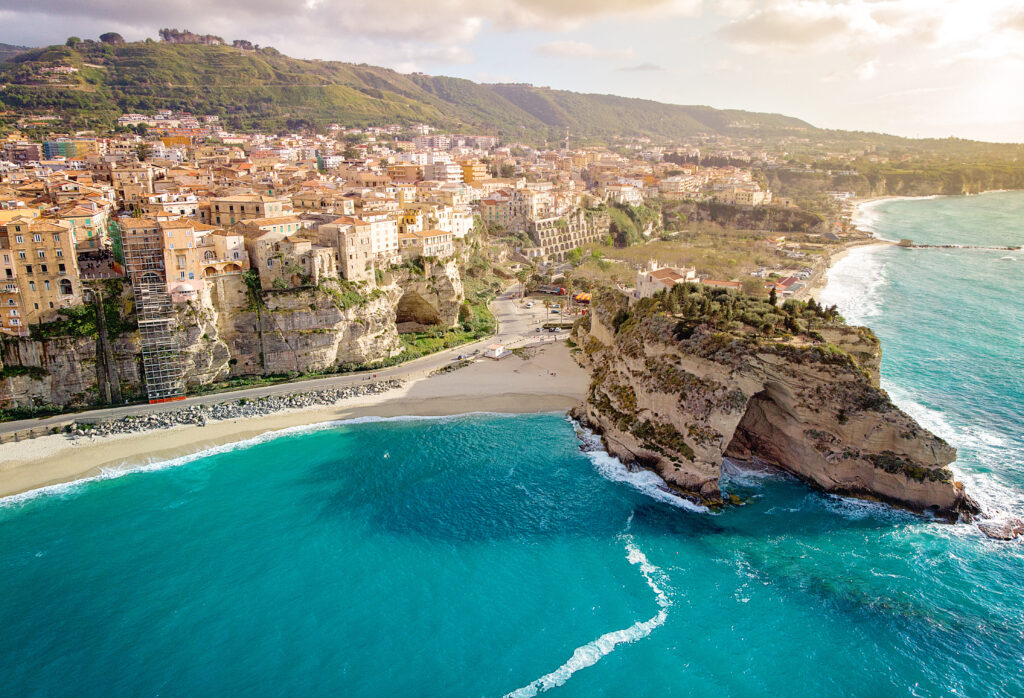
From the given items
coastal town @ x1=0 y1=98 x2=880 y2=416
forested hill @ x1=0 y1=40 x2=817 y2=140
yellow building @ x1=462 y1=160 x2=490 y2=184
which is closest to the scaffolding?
coastal town @ x1=0 y1=98 x2=880 y2=416

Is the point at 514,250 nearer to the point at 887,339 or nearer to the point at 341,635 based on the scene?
the point at 887,339

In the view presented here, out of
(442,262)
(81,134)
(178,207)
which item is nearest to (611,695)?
(442,262)

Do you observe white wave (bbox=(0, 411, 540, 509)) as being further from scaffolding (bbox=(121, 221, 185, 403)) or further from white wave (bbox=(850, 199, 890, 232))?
white wave (bbox=(850, 199, 890, 232))

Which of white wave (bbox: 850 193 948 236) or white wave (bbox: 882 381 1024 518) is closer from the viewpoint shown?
white wave (bbox: 882 381 1024 518)

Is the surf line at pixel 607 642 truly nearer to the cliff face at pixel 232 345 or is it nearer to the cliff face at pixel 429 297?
the cliff face at pixel 232 345

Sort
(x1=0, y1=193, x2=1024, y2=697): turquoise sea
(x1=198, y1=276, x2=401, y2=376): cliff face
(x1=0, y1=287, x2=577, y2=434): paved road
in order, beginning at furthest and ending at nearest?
(x1=198, y1=276, x2=401, y2=376): cliff face, (x1=0, y1=287, x2=577, y2=434): paved road, (x1=0, y1=193, x2=1024, y2=697): turquoise sea

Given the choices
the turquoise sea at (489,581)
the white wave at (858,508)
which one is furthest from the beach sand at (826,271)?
the white wave at (858,508)
